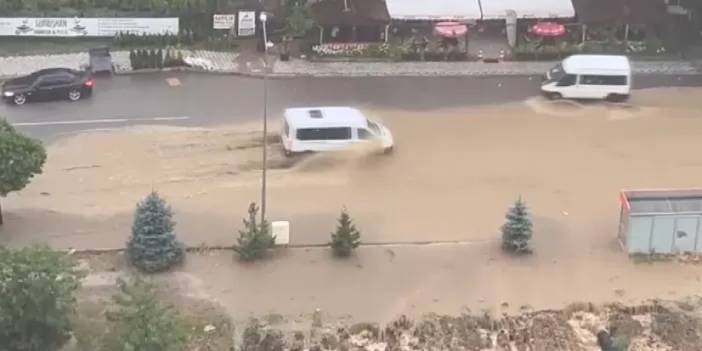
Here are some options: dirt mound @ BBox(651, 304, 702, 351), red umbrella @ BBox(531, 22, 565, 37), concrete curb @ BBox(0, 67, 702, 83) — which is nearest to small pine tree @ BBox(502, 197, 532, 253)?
dirt mound @ BBox(651, 304, 702, 351)

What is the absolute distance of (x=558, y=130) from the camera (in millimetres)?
35344

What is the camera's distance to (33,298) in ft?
73.4

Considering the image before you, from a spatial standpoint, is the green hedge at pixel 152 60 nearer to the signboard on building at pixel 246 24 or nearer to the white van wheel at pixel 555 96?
the signboard on building at pixel 246 24

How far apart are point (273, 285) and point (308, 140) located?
289 inches

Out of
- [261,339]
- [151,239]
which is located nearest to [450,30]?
[151,239]

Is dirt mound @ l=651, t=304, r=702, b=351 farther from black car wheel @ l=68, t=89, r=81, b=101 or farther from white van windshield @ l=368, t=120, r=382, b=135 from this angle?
black car wheel @ l=68, t=89, r=81, b=101

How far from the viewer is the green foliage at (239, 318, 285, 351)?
2375 cm

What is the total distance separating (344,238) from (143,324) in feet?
21.9

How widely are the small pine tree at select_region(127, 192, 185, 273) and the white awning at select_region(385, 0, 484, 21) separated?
17078mm

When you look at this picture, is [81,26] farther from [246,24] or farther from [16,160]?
[16,160]

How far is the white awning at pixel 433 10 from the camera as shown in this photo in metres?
41.9

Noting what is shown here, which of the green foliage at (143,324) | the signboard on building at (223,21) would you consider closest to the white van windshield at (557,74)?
the signboard on building at (223,21)

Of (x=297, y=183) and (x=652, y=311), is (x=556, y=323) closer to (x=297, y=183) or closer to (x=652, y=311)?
(x=652, y=311)

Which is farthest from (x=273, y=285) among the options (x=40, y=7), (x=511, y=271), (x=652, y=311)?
(x=40, y=7)
